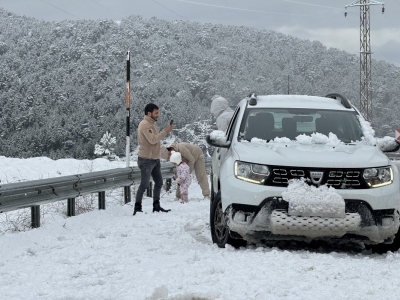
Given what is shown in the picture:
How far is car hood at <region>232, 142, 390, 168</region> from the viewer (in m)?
6.74

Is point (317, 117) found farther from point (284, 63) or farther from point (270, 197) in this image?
point (284, 63)

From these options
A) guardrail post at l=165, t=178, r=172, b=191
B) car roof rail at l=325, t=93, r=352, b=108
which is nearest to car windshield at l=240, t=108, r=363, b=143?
car roof rail at l=325, t=93, r=352, b=108

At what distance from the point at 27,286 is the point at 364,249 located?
3.88m

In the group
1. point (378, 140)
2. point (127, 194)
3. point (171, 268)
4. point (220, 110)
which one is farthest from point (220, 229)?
point (220, 110)

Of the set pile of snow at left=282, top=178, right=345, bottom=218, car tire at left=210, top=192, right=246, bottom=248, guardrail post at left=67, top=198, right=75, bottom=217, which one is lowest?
guardrail post at left=67, top=198, right=75, bottom=217

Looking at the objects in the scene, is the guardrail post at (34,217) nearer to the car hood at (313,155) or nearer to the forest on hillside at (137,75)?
the car hood at (313,155)

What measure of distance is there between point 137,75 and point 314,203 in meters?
147

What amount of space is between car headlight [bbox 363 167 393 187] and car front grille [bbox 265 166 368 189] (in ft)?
0.26

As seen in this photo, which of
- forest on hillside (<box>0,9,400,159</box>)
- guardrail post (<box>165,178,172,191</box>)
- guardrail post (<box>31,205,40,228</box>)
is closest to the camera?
guardrail post (<box>31,205,40,228</box>)

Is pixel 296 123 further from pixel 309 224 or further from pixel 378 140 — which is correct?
pixel 309 224

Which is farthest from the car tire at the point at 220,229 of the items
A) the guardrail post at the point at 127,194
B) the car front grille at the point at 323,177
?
the guardrail post at the point at 127,194

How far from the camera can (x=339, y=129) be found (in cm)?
795

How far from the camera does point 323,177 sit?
6.72m

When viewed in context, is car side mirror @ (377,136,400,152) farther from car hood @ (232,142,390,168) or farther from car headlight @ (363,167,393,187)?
car headlight @ (363,167,393,187)
